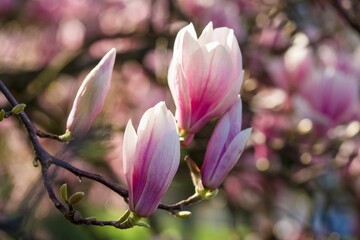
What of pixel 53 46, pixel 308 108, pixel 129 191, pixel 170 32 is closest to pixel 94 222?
pixel 129 191

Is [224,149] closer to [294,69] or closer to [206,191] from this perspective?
[206,191]

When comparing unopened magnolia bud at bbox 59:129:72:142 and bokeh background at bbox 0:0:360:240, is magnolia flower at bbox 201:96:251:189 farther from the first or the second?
bokeh background at bbox 0:0:360:240

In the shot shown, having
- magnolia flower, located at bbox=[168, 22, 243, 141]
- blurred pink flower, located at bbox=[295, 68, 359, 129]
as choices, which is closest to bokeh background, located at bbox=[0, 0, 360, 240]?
blurred pink flower, located at bbox=[295, 68, 359, 129]

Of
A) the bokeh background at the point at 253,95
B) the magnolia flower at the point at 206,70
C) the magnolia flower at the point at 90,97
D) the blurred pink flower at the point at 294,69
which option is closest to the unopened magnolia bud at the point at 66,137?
the magnolia flower at the point at 90,97

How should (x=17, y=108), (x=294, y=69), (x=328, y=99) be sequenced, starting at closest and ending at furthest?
(x=17, y=108), (x=328, y=99), (x=294, y=69)

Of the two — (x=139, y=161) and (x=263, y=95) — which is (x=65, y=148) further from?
(x=263, y=95)

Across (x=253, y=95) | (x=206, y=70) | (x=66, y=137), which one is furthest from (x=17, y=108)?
(x=253, y=95)

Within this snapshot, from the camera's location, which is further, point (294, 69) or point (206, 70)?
point (294, 69)
